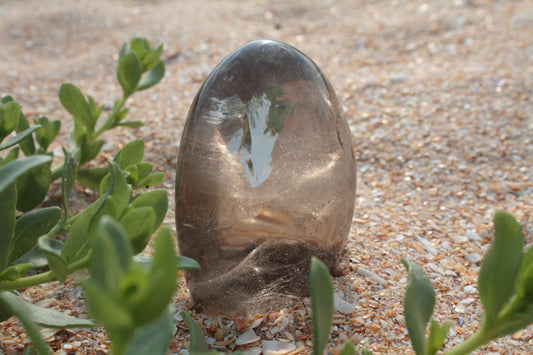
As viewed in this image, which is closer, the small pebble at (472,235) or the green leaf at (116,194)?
the green leaf at (116,194)

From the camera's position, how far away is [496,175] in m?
1.83

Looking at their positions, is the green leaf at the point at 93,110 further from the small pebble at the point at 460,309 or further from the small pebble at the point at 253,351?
the small pebble at the point at 460,309

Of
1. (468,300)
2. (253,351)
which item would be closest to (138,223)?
(253,351)

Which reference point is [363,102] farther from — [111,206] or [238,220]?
[111,206]

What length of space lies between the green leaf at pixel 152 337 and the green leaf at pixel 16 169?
0.84 feet

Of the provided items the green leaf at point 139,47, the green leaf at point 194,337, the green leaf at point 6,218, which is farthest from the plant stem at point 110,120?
the green leaf at point 194,337

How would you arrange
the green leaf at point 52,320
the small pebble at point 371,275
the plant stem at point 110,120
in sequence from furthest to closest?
the plant stem at point 110,120, the small pebble at point 371,275, the green leaf at point 52,320

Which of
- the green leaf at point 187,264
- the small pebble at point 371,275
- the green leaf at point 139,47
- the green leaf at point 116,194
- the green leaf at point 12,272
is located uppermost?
the green leaf at point 139,47

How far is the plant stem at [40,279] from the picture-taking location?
84cm

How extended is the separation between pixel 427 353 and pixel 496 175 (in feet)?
3.78

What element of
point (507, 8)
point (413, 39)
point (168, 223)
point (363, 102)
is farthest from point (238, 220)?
point (507, 8)

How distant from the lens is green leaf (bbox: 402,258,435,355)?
2.65 feet

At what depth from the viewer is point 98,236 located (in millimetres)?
567

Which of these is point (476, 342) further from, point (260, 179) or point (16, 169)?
point (16, 169)
